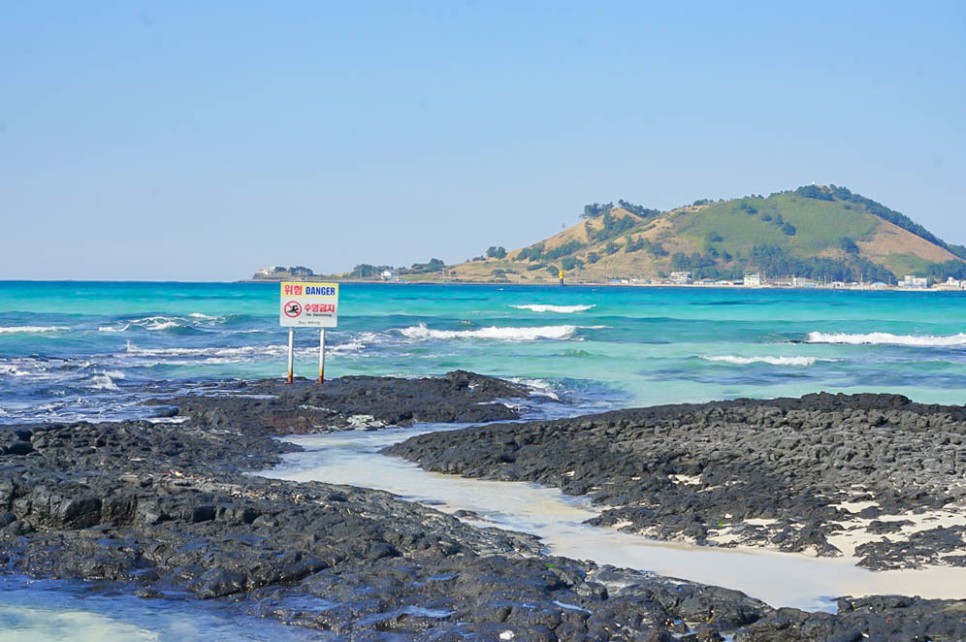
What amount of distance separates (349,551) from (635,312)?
69.1 m

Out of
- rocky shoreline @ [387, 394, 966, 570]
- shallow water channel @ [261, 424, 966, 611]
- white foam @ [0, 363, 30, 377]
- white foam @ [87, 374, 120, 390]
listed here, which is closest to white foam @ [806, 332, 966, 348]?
rocky shoreline @ [387, 394, 966, 570]

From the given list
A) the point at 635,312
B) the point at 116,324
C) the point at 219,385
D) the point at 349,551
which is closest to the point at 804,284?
the point at 635,312

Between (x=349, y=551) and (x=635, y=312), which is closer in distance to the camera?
(x=349, y=551)

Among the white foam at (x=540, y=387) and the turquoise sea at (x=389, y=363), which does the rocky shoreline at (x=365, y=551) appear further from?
the white foam at (x=540, y=387)

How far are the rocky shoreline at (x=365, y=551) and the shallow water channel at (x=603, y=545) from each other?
0.41 m

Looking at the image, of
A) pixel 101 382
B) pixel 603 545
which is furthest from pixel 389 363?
pixel 603 545

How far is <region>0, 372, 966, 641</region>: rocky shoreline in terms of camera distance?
7.31 metres

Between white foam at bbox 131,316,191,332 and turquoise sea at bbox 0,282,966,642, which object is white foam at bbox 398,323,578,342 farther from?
white foam at bbox 131,316,191,332

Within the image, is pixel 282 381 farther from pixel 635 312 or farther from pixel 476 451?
pixel 635 312

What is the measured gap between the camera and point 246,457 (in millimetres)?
14555

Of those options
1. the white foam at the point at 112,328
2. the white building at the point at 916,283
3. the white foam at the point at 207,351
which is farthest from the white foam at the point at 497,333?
the white building at the point at 916,283

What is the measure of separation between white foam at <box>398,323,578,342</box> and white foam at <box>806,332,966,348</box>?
10.2 m

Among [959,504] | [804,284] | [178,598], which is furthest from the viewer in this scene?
[804,284]

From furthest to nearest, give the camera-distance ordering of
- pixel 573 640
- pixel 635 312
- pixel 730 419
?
pixel 635 312, pixel 730 419, pixel 573 640
